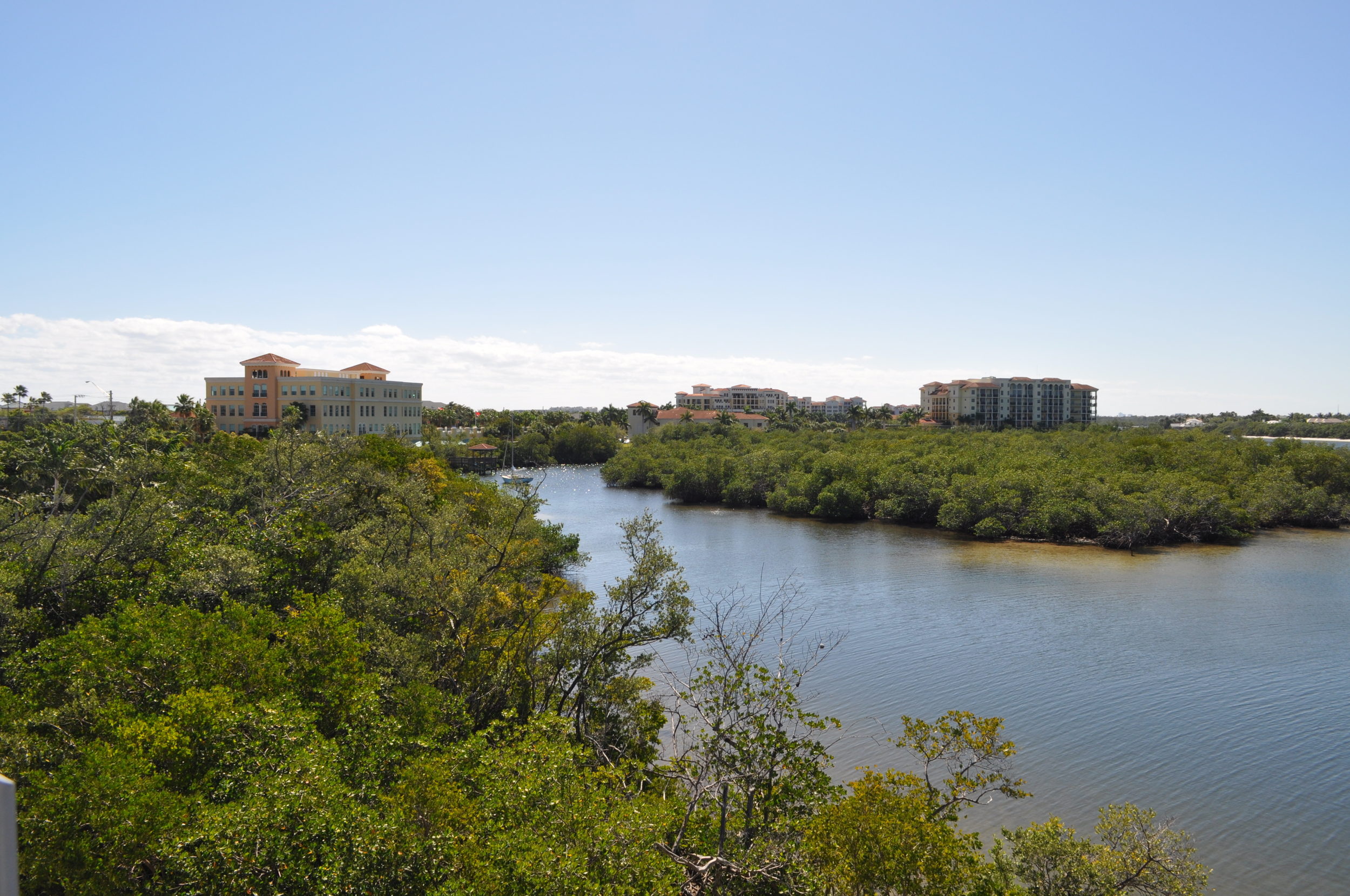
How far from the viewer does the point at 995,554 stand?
45438 mm

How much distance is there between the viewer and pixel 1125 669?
25.5 m

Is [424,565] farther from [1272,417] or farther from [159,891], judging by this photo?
[1272,417]

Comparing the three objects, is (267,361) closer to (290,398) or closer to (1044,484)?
(290,398)

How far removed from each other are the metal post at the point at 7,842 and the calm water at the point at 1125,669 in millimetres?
18326

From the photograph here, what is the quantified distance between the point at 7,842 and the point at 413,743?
437 inches

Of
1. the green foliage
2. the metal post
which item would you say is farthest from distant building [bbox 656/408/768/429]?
the metal post

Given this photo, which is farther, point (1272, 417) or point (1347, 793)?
point (1272, 417)

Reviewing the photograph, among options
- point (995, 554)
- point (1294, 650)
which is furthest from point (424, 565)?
point (995, 554)

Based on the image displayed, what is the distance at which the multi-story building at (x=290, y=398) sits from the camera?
222 ft

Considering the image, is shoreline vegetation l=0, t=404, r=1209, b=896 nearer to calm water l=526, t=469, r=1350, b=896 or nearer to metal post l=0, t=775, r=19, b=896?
calm water l=526, t=469, r=1350, b=896

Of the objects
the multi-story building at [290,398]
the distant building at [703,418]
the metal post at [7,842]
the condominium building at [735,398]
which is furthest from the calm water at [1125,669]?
the condominium building at [735,398]

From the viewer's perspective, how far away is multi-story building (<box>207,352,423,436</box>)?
6781cm

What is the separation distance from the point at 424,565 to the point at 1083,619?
25.6m

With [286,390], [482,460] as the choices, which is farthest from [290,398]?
[482,460]
